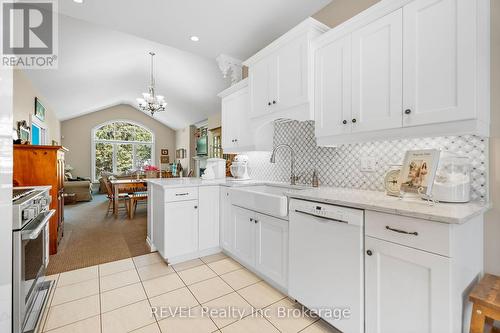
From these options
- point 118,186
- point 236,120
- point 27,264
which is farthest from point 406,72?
point 118,186

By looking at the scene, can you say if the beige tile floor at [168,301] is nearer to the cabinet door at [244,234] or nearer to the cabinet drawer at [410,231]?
the cabinet door at [244,234]

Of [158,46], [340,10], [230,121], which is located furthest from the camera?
[158,46]

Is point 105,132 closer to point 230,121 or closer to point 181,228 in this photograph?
point 230,121

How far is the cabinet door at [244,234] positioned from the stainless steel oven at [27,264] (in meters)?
1.56

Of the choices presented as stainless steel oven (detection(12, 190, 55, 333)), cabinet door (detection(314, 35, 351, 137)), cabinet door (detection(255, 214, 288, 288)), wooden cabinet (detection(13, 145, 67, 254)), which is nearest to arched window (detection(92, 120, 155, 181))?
wooden cabinet (detection(13, 145, 67, 254))

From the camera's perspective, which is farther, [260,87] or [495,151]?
[260,87]

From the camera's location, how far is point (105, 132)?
30.0ft

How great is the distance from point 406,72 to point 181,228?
2.42 m

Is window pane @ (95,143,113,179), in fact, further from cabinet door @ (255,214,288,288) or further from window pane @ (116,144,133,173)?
cabinet door @ (255,214,288,288)

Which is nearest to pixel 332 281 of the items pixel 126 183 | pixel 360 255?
pixel 360 255

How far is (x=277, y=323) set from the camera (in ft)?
5.31

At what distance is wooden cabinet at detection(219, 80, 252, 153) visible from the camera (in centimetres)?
290

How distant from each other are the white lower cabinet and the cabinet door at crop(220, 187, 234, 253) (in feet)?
0.24

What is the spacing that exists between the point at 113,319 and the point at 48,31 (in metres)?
4.05
